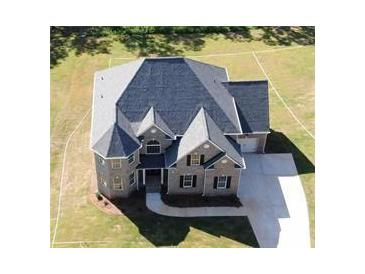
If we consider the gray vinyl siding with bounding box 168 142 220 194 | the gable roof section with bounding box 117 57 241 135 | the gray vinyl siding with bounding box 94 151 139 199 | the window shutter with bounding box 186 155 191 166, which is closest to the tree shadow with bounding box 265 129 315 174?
the gable roof section with bounding box 117 57 241 135

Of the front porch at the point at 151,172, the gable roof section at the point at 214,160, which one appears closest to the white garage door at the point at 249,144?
the gable roof section at the point at 214,160

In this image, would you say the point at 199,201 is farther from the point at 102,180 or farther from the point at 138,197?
the point at 102,180

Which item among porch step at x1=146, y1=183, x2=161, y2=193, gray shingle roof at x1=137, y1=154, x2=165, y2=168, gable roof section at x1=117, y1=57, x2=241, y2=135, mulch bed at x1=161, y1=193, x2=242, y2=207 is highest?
gable roof section at x1=117, y1=57, x2=241, y2=135

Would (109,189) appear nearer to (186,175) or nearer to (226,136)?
(186,175)

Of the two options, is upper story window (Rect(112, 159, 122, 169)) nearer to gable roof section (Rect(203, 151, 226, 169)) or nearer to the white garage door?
gable roof section (Rect(203, 151, 226, 169))

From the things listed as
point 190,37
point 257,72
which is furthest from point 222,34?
point 257,72
